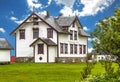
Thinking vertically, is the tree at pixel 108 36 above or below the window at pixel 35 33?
below

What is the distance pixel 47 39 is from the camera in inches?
2894

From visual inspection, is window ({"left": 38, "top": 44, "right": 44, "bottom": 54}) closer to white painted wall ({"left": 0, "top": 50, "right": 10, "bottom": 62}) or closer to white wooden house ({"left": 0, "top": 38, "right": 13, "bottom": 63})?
white wooden house ({"left": 0, "top": 38, "right": 13, "bottom": 63})

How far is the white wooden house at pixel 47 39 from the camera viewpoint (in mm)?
72188

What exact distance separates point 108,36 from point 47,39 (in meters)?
48.4

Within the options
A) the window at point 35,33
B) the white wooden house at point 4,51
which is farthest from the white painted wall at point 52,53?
the white wooden house at point 4,51

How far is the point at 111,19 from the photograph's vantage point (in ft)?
85.9

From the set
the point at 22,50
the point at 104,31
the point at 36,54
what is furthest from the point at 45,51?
the point at 104,31

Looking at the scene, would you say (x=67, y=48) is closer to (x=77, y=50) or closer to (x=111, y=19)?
(x=77, y=50)

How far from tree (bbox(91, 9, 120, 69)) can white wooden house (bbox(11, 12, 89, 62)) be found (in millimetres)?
43923

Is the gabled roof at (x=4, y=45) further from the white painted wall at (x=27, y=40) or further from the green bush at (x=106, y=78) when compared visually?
the green bush at (x=106, y=78)

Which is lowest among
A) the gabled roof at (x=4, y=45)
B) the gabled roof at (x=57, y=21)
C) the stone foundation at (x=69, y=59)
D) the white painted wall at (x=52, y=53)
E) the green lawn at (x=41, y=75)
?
the green lawn at (x=41, y=75)

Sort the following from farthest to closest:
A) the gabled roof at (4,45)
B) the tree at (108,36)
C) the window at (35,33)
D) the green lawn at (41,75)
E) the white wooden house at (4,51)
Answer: the window at (35,33), the gabled roof at (4,45), the white wooden house at (4,51), the green lawn at (41,75), the tree at (108,36)

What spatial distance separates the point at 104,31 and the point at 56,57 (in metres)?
46.5

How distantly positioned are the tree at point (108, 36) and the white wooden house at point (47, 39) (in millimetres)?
43923
